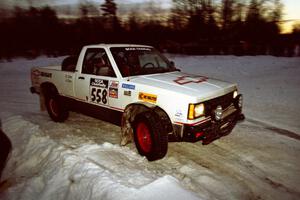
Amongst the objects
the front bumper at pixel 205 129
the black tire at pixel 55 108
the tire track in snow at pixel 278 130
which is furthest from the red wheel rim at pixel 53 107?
the tire track in snow at pixel 278 130

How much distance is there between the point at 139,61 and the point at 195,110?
6.56 feet

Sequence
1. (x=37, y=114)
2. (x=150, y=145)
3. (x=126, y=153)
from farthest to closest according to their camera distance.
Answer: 1. (x=37, y=114)
2. (x=126, y=153)
3. (x=150, y=145)

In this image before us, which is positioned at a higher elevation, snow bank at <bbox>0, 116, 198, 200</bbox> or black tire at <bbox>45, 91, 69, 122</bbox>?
black tire at <bbox>45, 91, 69, 122</bbox>

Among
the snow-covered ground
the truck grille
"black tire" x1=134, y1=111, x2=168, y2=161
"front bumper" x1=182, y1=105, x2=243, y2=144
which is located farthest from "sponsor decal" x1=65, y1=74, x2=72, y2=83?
the truck grille

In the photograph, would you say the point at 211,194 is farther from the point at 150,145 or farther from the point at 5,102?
the point at 5,102

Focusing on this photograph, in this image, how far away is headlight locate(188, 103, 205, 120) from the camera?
3.74 meters

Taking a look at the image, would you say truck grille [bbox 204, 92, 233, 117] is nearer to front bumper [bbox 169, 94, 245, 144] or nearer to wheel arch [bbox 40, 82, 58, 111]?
front bumper [bbox 169, 94, 245, 144]

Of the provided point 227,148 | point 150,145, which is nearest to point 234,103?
point 227,148

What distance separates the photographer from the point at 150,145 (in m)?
4.19

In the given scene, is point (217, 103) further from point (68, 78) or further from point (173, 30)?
point (173, 30)

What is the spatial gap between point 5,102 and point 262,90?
969 centimetres

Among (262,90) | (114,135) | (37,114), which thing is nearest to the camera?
(114,135)

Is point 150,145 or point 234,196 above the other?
point 150,145

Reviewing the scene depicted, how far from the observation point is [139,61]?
5281 millimetres
